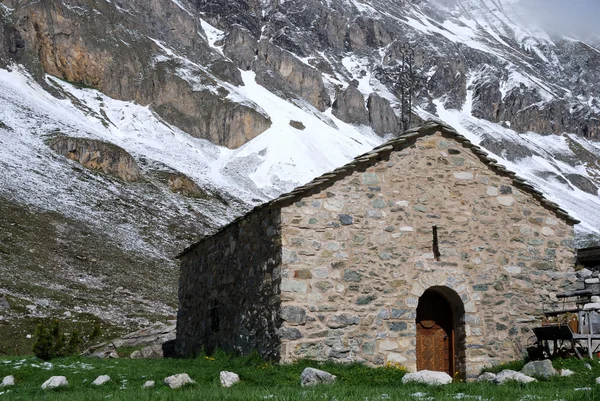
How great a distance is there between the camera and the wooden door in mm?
12883

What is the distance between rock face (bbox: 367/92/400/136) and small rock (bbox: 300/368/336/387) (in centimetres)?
15099

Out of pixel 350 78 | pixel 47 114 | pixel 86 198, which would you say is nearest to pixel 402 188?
pixel 86 198

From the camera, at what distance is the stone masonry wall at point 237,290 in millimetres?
11898

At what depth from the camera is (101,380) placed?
35.6 ft

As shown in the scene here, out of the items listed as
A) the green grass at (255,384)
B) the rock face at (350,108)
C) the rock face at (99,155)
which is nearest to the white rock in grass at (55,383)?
the green grass at (255,384)

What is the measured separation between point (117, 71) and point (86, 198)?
58.1 meters

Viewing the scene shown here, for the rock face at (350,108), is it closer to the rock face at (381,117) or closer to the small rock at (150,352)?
the rock face at (381,117)

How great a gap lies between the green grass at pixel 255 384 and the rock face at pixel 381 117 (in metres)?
148

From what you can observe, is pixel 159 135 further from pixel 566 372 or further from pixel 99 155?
pixel 566 372

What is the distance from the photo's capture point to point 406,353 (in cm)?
1192

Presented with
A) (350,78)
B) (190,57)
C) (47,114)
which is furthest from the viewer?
(350,78)

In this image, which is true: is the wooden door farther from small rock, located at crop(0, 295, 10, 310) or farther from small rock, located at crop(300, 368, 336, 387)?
small rock, located at crop(0, 295, 10, 310)

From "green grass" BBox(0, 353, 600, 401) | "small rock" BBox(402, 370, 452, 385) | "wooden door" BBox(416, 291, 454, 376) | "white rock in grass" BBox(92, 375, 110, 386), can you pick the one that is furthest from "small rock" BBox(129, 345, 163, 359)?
"small rock" BBox(402, 370, 452, 385)

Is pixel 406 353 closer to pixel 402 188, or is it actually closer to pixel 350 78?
pixel 402 188
